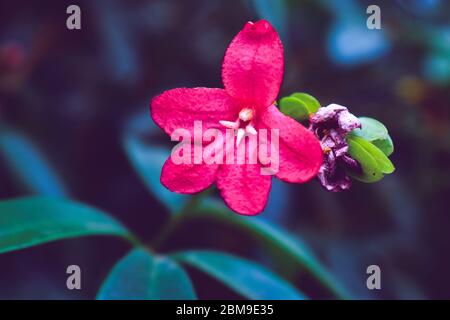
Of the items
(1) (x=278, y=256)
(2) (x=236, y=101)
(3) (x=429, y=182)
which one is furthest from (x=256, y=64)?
(3) (x=429, y=182)

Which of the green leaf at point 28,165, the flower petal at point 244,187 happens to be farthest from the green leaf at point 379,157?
the green leaf at point 28,165

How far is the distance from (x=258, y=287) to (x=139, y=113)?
637 mm

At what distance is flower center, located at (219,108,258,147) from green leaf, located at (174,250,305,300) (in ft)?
1.02

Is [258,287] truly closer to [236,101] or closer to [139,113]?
[236,101]

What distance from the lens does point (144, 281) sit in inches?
38.8

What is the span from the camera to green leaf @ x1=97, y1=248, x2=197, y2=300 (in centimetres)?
94

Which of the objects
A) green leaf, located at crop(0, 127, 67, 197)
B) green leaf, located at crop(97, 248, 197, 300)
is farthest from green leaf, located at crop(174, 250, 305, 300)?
green leaf, located at crop(0, 127, 67, 197)

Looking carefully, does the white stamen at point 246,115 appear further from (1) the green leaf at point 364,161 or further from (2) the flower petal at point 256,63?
(1) the green leaf at point 364,161

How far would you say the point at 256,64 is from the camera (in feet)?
2.62

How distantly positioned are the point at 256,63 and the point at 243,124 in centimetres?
9

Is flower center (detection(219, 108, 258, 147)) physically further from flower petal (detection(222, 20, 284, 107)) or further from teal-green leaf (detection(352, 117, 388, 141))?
teal-green leaf (detection(352, 117, 388, 141))

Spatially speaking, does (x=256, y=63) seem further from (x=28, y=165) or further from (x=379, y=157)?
(x=28, y=165)

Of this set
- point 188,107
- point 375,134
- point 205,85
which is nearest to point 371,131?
point 375,134
